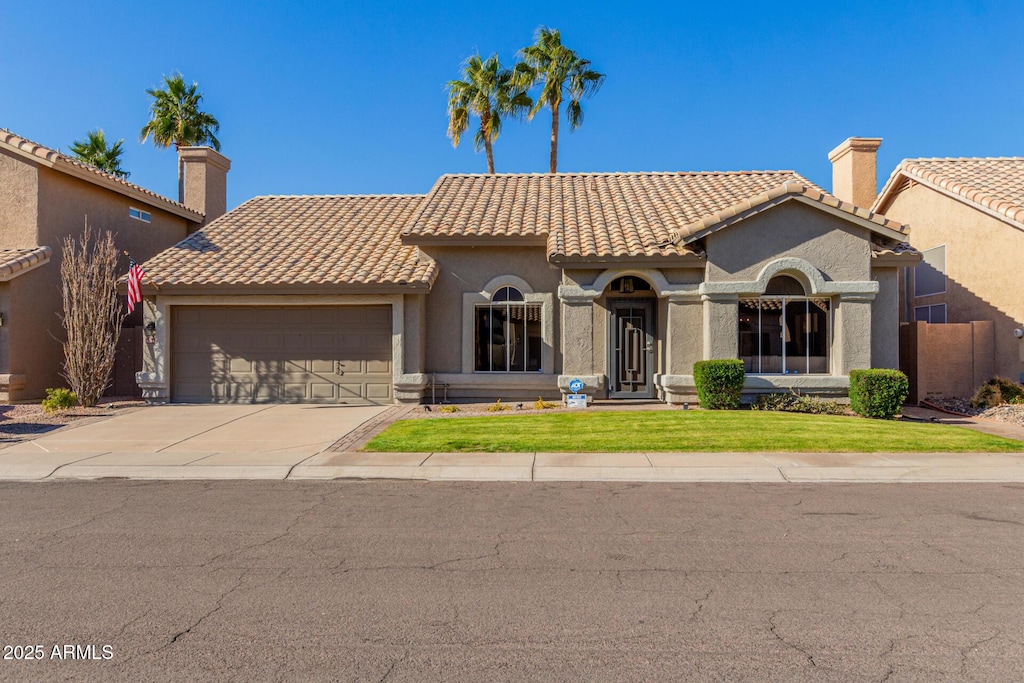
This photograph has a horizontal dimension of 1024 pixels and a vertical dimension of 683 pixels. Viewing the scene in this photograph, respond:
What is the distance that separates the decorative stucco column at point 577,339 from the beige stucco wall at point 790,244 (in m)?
2.86

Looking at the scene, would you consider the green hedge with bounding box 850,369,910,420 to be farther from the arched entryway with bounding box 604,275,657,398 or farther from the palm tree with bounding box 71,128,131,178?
the palm tree with bounding box 71,128,131,178

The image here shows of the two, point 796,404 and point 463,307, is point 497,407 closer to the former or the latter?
point 463,307

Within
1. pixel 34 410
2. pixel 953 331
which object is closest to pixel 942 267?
pixel 953 331

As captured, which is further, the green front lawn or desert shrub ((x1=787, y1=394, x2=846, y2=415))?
desert shrub ((x1=787, y1=394, x2=846, y2=415))

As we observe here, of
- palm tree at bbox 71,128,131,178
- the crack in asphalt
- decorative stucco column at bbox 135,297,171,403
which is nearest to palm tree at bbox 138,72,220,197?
palm tree at bbox 71,128,131,178

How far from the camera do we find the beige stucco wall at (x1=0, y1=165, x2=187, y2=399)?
17047 millimetres

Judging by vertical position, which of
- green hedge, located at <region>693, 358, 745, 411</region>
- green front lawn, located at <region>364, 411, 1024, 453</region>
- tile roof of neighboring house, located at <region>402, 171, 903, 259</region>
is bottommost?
green front lawn, located at <region>364, 411, 1024, 453</region>

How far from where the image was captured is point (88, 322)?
1631 centimetres

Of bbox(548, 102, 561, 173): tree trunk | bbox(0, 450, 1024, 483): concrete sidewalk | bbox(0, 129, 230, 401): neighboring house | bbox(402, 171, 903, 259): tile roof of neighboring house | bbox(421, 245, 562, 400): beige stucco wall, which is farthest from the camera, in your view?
bbox(548, 102, 561, 173): tree trunk

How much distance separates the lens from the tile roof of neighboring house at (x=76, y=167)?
57.0 feet

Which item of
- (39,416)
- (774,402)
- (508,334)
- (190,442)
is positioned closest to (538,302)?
(508,334)

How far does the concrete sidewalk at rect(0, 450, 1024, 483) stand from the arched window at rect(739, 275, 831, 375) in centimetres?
554

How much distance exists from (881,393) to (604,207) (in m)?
8.36

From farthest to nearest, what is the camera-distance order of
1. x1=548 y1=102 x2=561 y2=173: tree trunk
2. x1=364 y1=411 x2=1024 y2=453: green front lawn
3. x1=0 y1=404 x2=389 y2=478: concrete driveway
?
x1=548 y1=102 x2=561 y2=173: tree trunk → x1=364 y1=411 x2=1024 y2=453: green front lawn → x1=0 y1=404 x2=389 y2=478: concrete driveway
